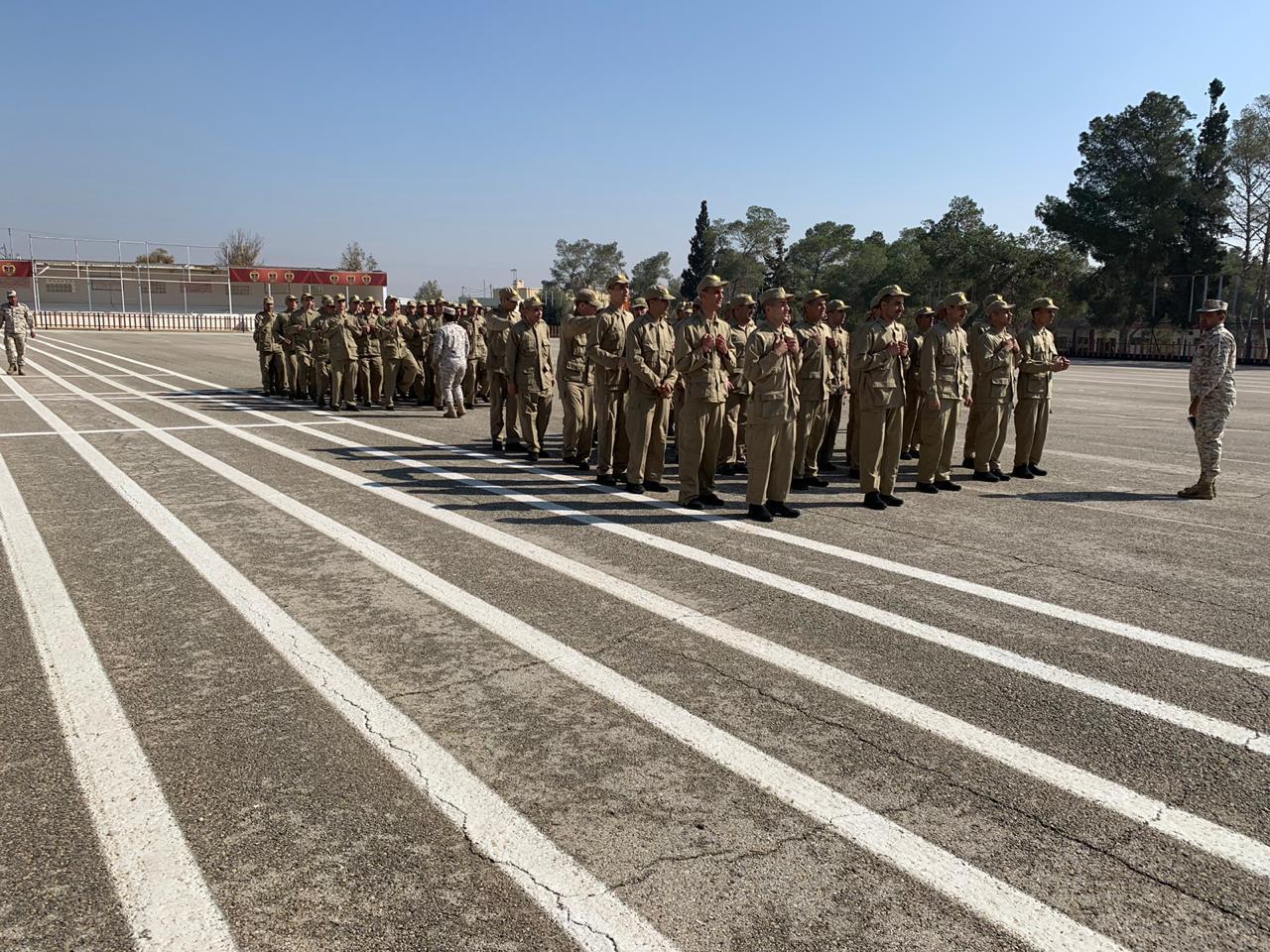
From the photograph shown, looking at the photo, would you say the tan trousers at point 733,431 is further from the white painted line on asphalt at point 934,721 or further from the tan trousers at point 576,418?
Answer: the white painted line on asphalt at point 934,721

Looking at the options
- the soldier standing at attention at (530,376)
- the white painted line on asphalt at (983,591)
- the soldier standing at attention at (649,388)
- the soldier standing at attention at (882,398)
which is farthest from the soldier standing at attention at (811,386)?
the soldier standing at attention at (530,376)

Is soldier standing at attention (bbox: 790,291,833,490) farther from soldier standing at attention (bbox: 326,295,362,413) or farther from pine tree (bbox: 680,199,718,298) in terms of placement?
pine tree (bbox: 680,199,718,298)

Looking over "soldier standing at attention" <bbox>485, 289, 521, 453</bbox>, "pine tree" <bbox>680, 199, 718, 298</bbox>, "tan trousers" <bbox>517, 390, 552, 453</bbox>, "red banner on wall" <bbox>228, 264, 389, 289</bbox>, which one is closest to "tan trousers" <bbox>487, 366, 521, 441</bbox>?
"soldier standing at attention" <bbox>485, 289, 521, 453</bbox>

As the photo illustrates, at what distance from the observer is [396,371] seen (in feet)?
56.7

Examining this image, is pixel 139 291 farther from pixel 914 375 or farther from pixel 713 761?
pixel 713 761

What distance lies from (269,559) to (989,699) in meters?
4.82

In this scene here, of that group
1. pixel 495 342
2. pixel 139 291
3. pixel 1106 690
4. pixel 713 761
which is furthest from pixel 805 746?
pixel 139 291

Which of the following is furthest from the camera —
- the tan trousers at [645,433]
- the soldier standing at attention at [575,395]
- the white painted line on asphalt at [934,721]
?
the soldier standing at attention at [575,395]

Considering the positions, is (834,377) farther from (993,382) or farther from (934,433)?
(993,382)

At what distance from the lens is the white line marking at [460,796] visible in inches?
104

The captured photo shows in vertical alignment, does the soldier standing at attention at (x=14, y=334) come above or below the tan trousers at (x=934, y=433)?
above

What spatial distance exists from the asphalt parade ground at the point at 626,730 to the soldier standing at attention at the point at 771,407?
1.51 ft

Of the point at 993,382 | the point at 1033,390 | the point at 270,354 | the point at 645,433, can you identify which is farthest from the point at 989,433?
the point at 270,354

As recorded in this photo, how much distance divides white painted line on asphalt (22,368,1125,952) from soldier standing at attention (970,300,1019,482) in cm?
696
